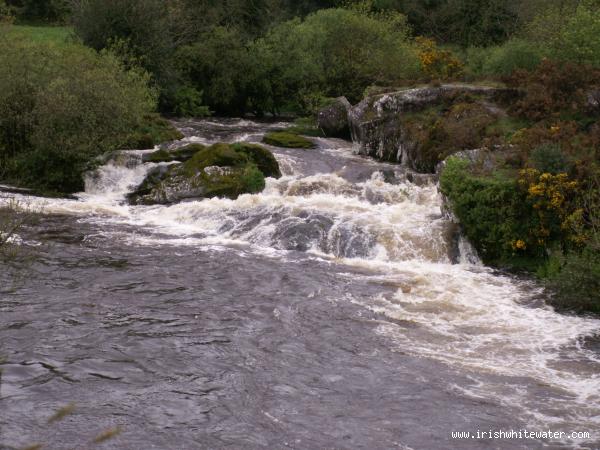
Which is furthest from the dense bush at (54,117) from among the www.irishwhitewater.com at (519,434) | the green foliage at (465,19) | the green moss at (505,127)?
the green foliage at (465,19)

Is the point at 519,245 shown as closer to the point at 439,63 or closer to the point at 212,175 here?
the point at 212,175

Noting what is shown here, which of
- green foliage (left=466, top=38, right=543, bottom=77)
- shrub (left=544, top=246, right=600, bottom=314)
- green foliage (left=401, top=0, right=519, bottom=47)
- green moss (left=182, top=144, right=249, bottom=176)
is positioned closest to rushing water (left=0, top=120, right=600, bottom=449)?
shrub (left=544, top=246, right=600, bottom=314)

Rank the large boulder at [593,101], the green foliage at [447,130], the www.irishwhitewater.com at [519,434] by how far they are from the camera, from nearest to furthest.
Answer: the www.irishwhitewater.com at [519,434]
the large boulder at [593,101]
the green foliage at [447,130]

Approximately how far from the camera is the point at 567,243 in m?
16.5

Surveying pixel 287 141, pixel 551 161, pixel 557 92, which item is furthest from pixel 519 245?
pixel 287 141

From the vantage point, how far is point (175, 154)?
25.0 m

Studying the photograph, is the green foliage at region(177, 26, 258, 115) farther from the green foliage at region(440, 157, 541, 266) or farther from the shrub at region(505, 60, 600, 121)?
the green foliage at region(440, 157, 541, 266)

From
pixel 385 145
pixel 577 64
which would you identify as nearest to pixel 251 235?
pixel 385 145

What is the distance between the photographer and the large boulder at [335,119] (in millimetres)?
31203

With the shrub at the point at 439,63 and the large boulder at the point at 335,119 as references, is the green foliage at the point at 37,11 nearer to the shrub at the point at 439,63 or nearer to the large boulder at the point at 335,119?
the shrub at the point at 439,63

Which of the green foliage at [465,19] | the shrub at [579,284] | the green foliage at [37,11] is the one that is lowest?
the shrub at [579,284]

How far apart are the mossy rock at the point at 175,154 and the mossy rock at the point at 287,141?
3863 millimetres

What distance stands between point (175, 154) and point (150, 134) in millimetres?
3065

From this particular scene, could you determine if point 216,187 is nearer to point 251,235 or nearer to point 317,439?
point 251,235
